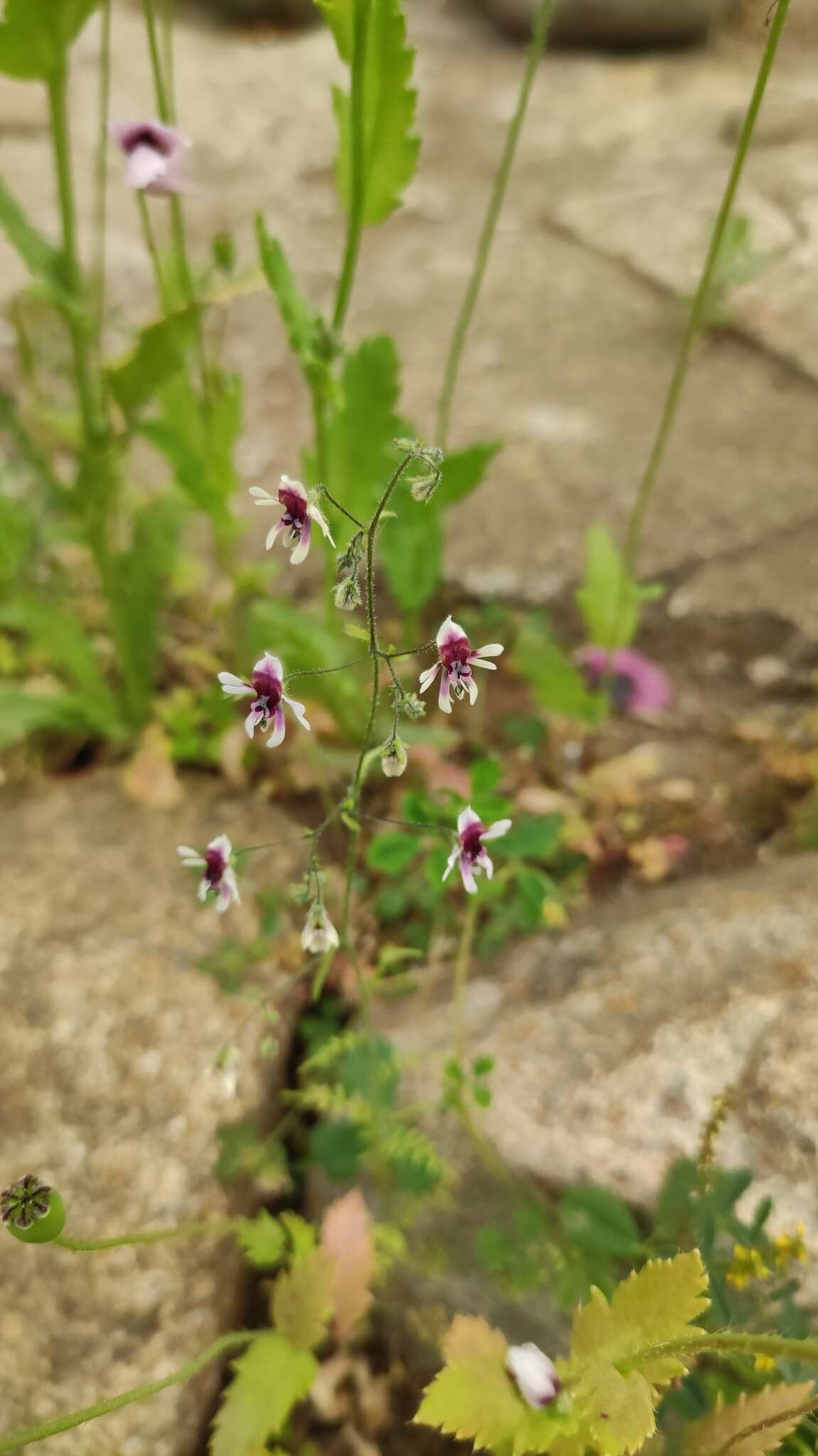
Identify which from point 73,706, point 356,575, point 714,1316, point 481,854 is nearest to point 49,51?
point 73,706

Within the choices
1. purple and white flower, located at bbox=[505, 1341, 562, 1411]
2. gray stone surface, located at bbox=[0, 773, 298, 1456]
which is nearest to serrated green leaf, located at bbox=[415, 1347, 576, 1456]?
purple and white flower, located at bbox=[505, 1341, 562, 1411]

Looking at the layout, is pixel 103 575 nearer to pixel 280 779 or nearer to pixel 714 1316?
pixel 280 779

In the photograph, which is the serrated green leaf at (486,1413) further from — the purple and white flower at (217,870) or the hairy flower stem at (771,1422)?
the purple and white flower at (217,870)

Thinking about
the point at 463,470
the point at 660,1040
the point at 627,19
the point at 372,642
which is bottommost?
the point at 660,1040

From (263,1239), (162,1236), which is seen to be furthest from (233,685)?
(263,1239)

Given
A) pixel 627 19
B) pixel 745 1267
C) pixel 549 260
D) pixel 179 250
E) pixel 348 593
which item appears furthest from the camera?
pixel 627 19

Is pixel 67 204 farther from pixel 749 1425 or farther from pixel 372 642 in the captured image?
pixel 749 1425

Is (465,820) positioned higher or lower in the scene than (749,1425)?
higher

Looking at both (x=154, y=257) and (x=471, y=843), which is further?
(x=154, y=257)
